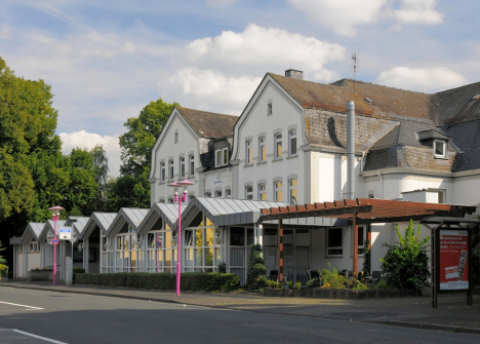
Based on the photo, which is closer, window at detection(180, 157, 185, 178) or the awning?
the awning

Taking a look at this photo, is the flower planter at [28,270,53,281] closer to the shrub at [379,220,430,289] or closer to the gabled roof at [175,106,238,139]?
the gabled roof at [175,106,238,139]

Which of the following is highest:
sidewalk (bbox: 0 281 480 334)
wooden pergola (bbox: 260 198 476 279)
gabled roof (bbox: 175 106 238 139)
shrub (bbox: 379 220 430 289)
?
gabled roof (bbox: 175 106 238 139)

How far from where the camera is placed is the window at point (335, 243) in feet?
111

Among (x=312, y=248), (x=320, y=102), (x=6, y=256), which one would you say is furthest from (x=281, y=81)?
(x=6, y=256)

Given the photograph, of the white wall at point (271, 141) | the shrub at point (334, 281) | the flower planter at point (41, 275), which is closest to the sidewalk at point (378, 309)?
the shrub at point (334, 281)

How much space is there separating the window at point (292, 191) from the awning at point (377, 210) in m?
9.93

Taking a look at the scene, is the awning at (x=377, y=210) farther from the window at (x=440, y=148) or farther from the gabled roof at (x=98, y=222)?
the gabled roof at (x=98, y=222)

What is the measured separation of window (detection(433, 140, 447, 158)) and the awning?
11347 mm

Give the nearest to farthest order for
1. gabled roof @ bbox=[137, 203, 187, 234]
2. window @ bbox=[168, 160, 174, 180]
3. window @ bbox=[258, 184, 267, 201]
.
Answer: gabled roof @ bbox=[137, 203, 187, 234]
window @ bbox=[258, 184, 267, 201]
window @ bbox=[168, 160, 174, 180]

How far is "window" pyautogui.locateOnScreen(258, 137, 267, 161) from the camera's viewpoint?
41.4 meters

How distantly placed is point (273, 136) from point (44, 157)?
25.6m

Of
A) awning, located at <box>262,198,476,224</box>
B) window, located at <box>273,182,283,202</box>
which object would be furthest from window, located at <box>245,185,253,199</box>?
awning, located at <box>262,198,476,224</box>

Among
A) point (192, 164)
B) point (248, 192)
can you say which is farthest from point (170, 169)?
point (248, 192)

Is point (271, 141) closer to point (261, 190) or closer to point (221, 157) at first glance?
point (261, 190)
